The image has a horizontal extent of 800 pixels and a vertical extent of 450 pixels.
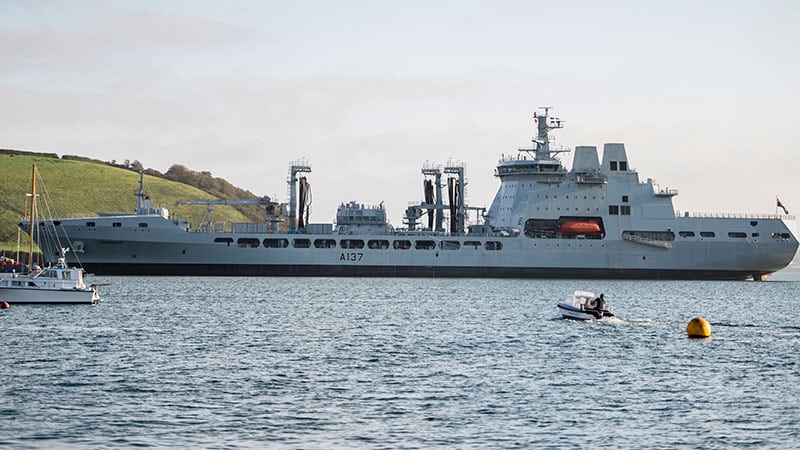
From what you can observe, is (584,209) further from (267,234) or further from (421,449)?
(421,449)

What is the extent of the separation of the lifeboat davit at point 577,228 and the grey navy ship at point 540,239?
0.09 m

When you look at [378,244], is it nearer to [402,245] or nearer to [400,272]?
[402,245]

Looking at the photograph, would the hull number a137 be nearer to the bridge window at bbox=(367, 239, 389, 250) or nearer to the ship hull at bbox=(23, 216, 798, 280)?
the ship hull at bbox=(23, 216, 798, 280)

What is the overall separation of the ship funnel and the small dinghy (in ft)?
155

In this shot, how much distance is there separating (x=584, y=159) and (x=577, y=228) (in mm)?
6679

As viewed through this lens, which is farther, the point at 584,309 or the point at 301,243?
the point at 301,243

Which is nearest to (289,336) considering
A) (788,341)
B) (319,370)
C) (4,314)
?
(319,370)

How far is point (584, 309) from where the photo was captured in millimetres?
54438

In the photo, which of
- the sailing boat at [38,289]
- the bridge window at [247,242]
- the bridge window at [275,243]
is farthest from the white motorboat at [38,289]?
the bridge window at [275,243]

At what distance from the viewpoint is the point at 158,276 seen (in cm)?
9956

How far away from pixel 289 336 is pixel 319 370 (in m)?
10.8

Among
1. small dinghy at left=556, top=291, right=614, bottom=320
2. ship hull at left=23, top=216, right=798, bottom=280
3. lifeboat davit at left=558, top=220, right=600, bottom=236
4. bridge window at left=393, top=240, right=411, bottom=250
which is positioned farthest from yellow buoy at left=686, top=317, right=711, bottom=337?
bridge window at left=393, top=240, right=411, bottom=250

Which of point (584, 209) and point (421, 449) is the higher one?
point (584, 209)

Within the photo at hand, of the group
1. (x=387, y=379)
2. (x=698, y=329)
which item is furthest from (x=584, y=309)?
(x=387, y=379)
